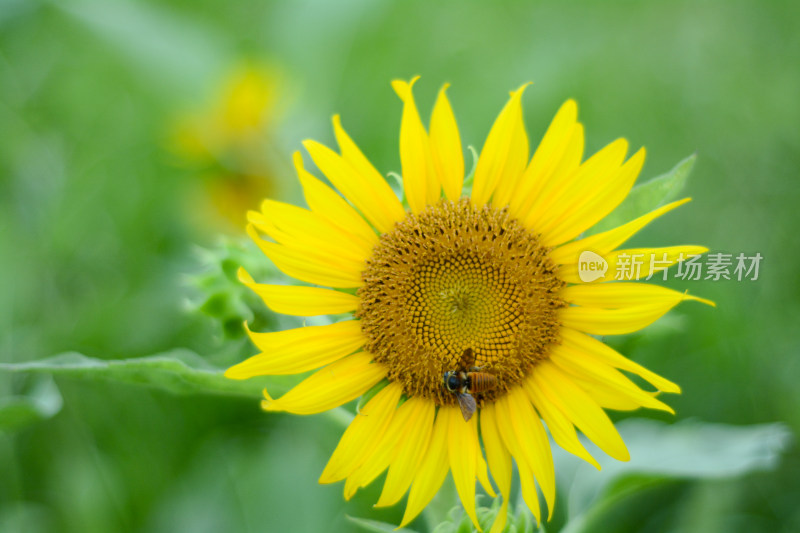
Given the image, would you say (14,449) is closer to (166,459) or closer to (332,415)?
(166,459)

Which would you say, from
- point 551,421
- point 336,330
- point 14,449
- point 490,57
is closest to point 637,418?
point 551,421

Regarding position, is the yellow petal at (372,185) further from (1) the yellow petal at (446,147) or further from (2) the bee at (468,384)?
(2) the bee at (468,384)

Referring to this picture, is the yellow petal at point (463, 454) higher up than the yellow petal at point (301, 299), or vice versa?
the yellow petal at point (301, 299)

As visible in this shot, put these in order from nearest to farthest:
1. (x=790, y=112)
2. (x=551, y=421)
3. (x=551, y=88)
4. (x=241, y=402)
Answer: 1. (x=551, y=421)
2. (x=241, y=402)
3. (x=790, y=112)
4. (x=551, y=88)

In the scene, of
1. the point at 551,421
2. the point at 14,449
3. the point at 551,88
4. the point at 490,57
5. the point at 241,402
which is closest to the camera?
the point at 551,421

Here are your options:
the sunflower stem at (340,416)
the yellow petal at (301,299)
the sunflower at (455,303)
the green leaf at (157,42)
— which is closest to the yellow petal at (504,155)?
the sunflower at (455,303)

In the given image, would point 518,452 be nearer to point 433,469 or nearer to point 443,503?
point 433,469

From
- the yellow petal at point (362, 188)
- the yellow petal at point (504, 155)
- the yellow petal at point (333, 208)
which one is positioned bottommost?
the yellow petal at point (333, 208)
